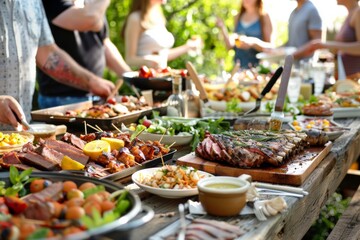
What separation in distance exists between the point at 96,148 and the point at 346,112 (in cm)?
235

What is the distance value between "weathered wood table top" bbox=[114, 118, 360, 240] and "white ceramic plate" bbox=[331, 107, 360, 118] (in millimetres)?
865

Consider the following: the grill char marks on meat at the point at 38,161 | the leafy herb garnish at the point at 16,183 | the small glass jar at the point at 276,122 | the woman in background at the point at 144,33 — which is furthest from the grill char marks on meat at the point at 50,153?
the woman in background at the point at 144,33

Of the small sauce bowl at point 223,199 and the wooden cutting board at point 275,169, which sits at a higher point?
the small sauce bowl at point 223,199

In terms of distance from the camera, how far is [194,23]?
10.5 meters

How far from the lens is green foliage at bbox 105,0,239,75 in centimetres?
1018

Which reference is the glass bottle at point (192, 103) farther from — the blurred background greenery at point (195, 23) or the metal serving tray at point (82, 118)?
the blurred background greenery at point (195, 23)

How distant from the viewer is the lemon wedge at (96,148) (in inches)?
86.6

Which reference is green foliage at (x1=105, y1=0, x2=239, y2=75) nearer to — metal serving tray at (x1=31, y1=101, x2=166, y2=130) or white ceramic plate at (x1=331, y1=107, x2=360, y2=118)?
white ceramic plate at (x1=331, y1=107, x2=360, y2=118)

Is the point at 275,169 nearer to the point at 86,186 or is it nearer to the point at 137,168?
the point at 137,168

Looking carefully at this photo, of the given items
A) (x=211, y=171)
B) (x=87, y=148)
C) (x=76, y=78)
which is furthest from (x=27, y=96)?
(x=211, y=171)

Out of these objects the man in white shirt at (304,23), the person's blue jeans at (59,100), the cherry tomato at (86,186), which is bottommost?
the person's blue jeans at (59,100)

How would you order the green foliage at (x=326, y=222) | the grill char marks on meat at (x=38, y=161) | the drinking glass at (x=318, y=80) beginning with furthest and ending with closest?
the drinking glass at (x=318, y=80)
the green foliage at (x=326, y=222)
the grill char marks on meat at (x=38, y=161)

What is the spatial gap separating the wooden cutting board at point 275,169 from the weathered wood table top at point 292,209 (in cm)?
5

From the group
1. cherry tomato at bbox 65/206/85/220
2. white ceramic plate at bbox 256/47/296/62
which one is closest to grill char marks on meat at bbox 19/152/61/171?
cherry tomato at bbox 65/206/85/220
